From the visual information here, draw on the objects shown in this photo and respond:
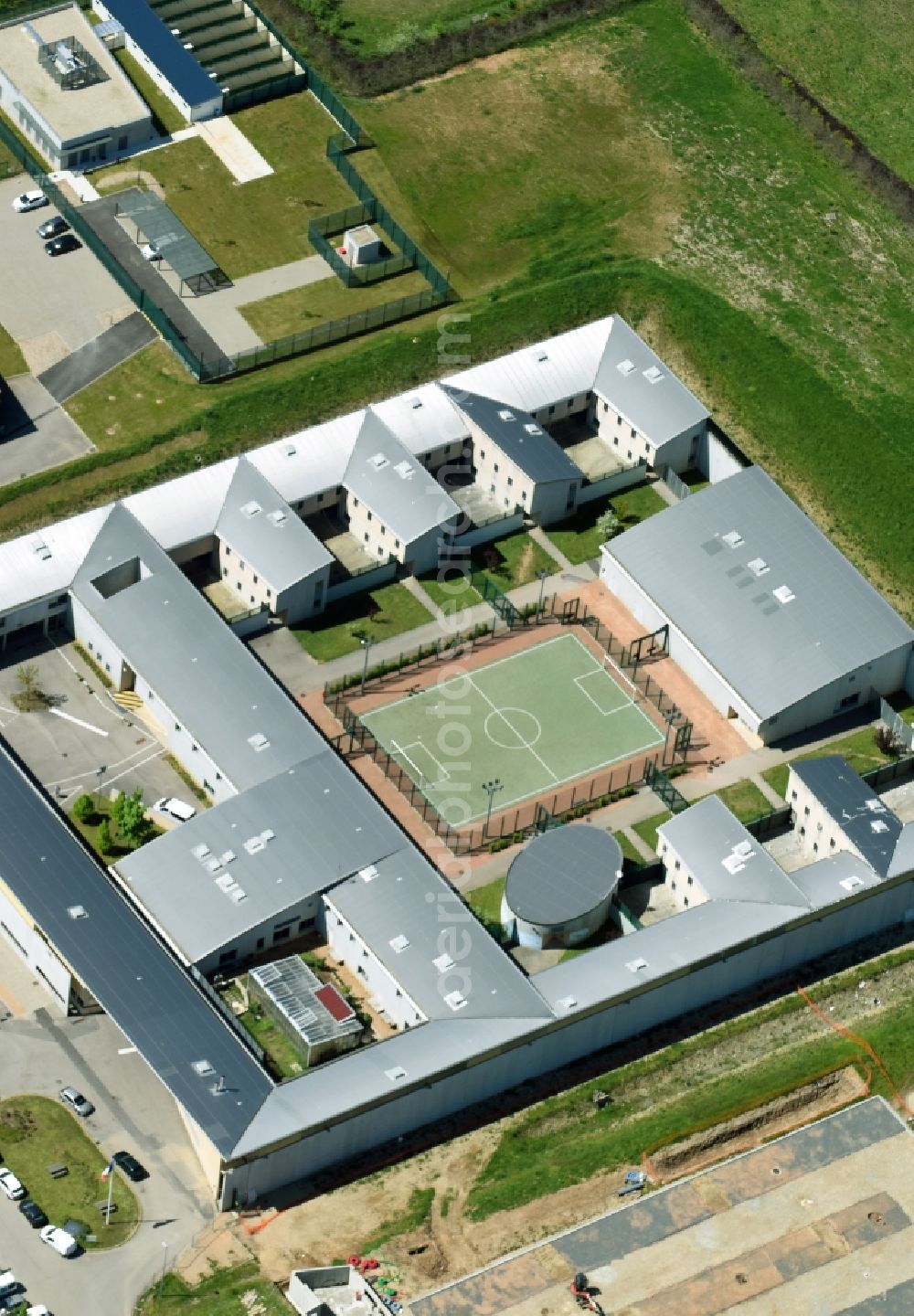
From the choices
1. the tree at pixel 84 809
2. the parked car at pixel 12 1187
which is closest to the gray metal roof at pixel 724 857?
the tree at pixel 84 809

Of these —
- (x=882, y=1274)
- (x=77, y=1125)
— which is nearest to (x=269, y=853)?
(x=77, y=1125)

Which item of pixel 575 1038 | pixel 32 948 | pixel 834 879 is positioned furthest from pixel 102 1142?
pixel 834 879

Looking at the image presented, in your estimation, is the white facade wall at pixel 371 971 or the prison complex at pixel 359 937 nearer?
the prison complex at pixel 359 937

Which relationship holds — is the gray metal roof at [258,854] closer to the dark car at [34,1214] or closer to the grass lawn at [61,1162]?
the grass lawn at [61,1162]

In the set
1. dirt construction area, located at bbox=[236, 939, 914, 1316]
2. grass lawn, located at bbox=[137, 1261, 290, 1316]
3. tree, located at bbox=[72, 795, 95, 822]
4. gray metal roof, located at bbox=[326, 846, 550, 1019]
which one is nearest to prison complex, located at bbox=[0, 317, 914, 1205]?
gray metal roof, located at bbox=[326, 846, 550, 1019]

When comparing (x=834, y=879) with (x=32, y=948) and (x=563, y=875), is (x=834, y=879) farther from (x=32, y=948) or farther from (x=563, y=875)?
(x=32, y=948)

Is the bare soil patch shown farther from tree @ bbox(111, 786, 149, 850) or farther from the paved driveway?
tree @ bbox(111, 786, 149, 850)

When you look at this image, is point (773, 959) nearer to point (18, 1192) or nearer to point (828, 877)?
point (828, 877)
